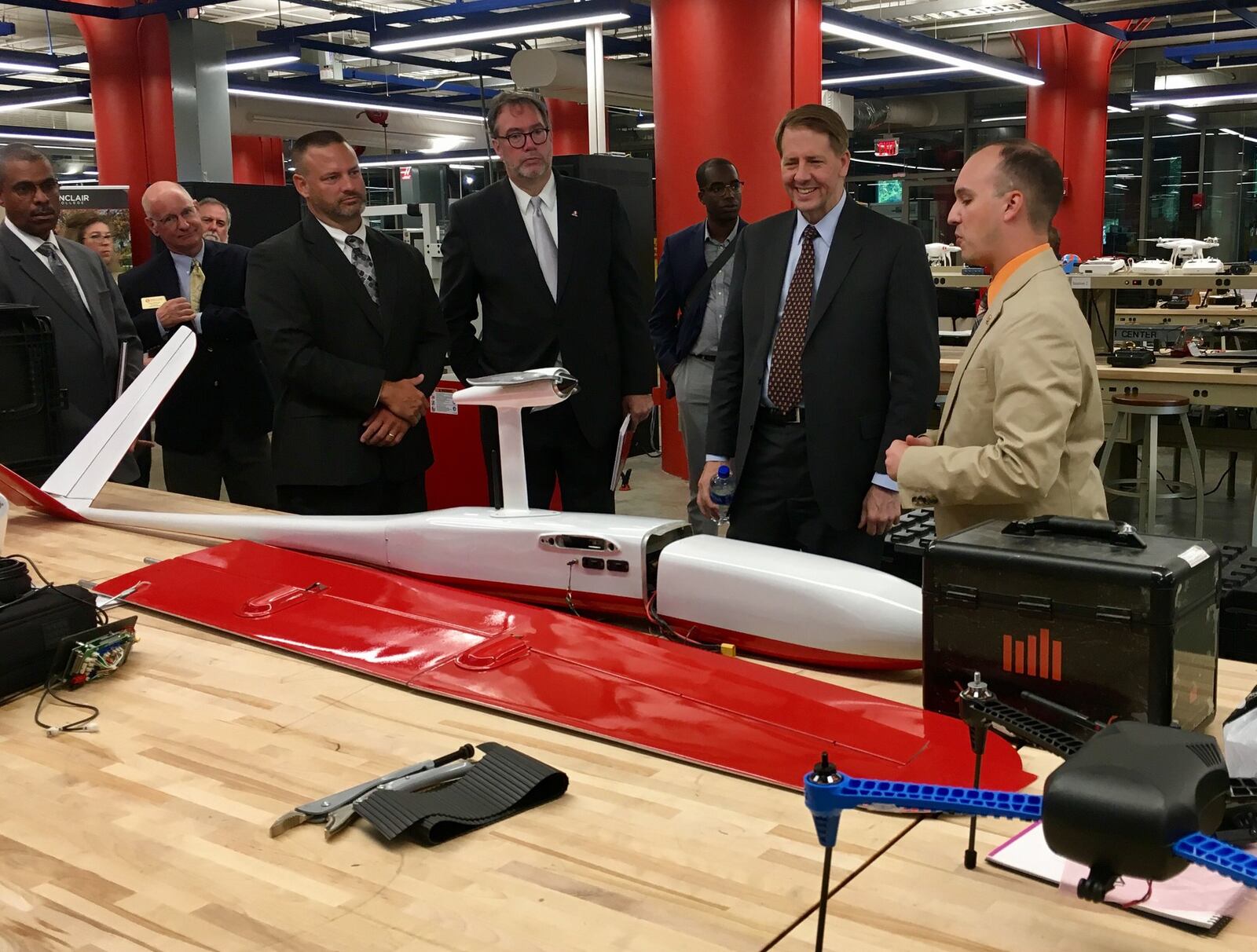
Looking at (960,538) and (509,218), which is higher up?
(509,218)

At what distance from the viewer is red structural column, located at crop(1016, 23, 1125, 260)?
1333cm

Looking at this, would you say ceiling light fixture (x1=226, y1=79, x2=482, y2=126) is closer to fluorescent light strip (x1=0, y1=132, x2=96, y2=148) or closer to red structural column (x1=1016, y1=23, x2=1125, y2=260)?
fluorescent light strip (x1=0, y1=132, x2=96, y2=148)

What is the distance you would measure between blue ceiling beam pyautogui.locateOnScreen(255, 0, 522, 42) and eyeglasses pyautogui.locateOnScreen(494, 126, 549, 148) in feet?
23.0

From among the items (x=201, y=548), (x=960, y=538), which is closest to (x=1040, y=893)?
(x=960, y=538)

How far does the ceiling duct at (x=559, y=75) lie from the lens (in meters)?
9.45

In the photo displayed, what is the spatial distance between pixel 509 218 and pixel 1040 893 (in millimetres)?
2482

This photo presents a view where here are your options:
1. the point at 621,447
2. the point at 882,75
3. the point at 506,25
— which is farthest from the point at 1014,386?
the point at 882,75

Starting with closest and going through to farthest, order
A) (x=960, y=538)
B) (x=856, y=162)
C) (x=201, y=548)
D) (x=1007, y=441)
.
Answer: (x=960, y=538) → (x=1007, y=441) → (x=201, y=548) → (x=856, y=162)

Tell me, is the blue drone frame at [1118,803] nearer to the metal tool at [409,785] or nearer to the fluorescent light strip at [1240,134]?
the metal tool at [409,785]

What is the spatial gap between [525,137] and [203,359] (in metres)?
1.76

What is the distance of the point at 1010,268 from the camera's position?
200 centimetres

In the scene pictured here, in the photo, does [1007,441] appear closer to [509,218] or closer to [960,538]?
[960,538]

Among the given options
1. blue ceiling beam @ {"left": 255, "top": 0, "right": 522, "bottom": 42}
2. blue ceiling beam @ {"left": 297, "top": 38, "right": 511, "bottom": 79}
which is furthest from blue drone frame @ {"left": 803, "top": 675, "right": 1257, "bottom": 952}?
blue ceiling beam @ {"left": 297, "top": 38, "right": 511, "bottom": 79}

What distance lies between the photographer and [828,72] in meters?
13.5
